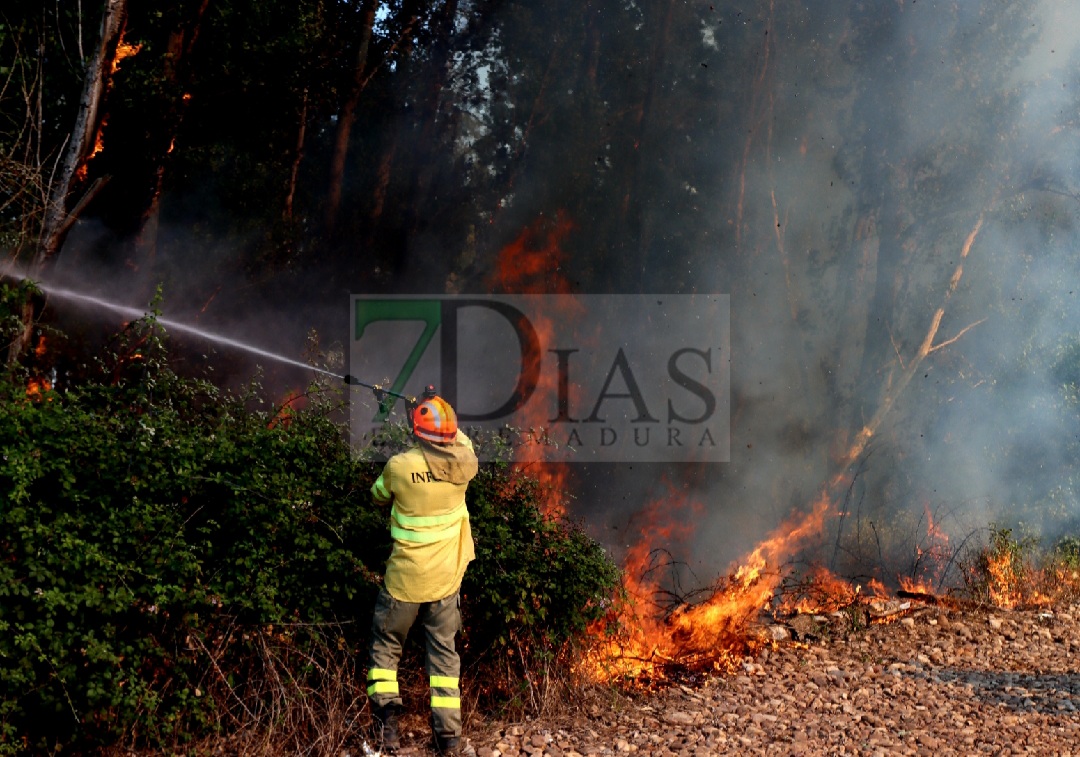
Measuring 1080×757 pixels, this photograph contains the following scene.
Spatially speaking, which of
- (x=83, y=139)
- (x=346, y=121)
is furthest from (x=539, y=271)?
(x=83, y=139)

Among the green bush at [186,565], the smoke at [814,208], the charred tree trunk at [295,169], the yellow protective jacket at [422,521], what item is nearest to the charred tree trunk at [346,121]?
the charred tree trunk at [295,169]

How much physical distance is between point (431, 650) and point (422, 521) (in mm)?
777

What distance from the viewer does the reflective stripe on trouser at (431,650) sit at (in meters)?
5.25

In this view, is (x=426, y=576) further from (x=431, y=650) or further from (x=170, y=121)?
(x=170, y=121)

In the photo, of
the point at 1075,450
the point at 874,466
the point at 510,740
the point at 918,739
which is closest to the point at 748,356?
the point at 874,466

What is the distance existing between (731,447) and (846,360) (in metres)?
2.73

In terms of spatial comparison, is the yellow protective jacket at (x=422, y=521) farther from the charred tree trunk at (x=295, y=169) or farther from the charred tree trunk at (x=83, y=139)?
the charred tree trunk at (x=295, y=169)

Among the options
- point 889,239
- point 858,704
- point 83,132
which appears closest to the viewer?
point 858,704

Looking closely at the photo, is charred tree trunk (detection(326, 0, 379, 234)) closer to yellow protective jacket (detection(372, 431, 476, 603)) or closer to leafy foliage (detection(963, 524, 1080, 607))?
yellow protective jacket (detection(372, 431, 476, 603))

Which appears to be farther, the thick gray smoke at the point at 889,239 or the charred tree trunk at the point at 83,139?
the thick gray smoke at the point at 889,239

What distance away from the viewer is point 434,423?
17.9 feet

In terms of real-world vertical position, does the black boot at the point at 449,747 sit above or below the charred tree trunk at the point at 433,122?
below

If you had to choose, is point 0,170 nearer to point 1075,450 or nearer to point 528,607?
point 528,607

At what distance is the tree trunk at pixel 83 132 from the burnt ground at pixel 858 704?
649 cm
